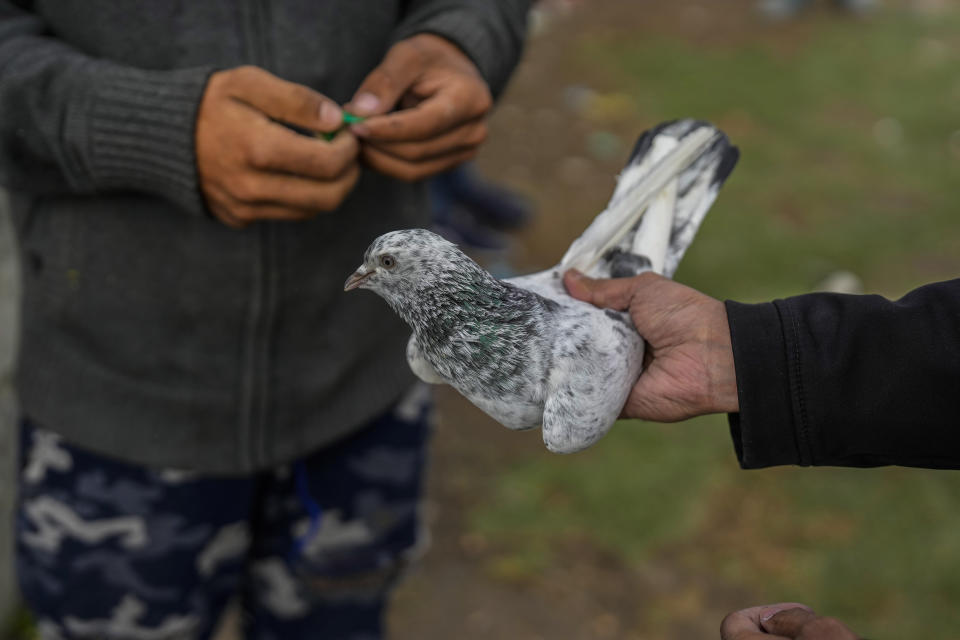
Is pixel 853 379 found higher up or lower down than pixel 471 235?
lower down

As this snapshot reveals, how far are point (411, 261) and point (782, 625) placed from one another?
809 millimetres

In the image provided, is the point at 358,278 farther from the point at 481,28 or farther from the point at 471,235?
the point at 471,235

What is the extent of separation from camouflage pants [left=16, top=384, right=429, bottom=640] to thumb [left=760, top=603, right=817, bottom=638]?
114cm

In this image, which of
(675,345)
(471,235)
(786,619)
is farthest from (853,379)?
(471,235)

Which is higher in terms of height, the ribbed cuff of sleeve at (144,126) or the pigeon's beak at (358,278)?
the ribbed cuff of sleeve at (144,126)

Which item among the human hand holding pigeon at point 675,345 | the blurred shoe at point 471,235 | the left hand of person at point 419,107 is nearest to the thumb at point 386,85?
→ the left hand of person at point 419,107

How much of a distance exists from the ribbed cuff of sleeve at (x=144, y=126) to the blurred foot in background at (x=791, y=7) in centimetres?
788

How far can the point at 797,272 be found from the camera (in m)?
5.12

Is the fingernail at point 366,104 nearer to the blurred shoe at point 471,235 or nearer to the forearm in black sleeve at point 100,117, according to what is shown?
the forearm in black sleeve at point 100,117

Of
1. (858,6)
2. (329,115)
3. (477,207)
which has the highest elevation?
(858,6)

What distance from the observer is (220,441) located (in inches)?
78.4

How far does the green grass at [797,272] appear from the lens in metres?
3.55

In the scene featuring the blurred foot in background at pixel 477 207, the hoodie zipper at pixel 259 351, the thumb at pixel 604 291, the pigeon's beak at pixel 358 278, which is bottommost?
the hoodie zipper at pixel 259 351

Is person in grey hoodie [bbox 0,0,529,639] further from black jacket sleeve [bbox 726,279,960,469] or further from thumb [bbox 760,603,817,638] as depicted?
thumb [bbox 760,603,817,638]
